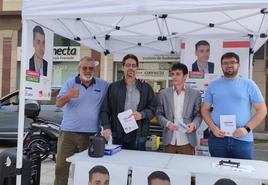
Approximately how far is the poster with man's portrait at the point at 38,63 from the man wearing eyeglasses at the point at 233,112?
179 centimetres

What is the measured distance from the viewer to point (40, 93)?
4188mm

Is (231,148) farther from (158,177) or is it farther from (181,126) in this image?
(158,177)

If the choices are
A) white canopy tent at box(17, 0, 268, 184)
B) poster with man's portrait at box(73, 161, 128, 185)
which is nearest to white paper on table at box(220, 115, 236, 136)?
white canopy tent at box(17, 0, 268, 184)

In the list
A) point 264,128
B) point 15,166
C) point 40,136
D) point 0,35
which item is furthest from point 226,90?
point 0,35

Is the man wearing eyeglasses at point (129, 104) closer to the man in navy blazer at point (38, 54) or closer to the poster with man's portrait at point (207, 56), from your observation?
the man in navy blazer at point (38, 54)

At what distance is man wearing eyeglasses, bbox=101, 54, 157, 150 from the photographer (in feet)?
14.0

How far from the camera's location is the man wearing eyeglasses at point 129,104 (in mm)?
4273

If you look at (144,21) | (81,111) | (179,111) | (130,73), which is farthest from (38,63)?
(144,21)

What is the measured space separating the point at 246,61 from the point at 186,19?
125 centimetres

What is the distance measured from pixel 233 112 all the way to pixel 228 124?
0.46ft

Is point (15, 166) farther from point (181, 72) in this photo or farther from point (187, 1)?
point (187, 1)

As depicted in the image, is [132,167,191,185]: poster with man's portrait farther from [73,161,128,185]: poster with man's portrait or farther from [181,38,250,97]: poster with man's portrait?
[181,38,250,97]: poster with man's portrait

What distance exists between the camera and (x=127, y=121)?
163 inches

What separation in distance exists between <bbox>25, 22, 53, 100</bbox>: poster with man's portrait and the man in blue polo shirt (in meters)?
0.30
